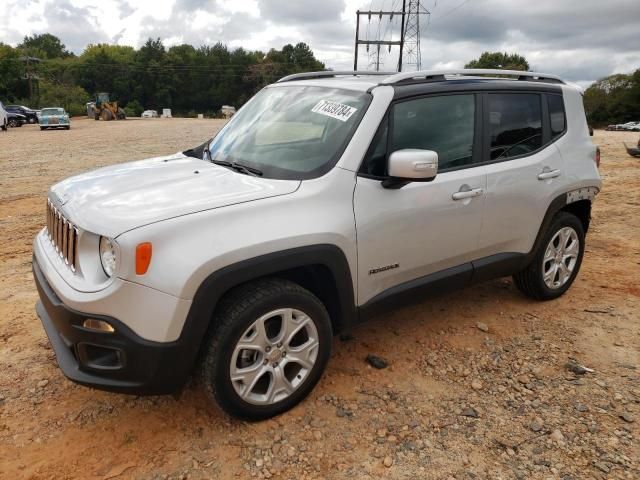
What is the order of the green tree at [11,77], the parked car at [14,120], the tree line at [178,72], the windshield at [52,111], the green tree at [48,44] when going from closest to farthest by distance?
the windshield at [52,111]
the parked car at [14,120]
the green tree at [11,77]
the tree line at [178,72]
the green tree at [48,44]

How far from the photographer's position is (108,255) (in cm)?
238

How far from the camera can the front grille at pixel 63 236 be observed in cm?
263

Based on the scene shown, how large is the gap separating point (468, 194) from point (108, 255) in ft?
7.30

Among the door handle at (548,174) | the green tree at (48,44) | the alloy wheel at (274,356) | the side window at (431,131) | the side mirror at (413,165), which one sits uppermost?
the green tree at (48,44)

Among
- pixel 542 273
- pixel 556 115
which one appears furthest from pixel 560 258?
pixel 556 115

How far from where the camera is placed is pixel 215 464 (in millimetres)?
2527

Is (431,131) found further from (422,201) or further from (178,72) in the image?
(178,72)

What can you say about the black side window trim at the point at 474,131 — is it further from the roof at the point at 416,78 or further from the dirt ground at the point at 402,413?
the dirt ground at the point at 402,413

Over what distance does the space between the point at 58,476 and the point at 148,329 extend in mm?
875

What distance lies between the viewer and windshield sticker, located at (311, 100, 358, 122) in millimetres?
3137

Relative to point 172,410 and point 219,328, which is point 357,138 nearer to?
point 219,328

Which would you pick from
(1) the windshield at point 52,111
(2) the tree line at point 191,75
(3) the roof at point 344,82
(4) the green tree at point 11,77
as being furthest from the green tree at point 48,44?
(3) the roof at point 344,82

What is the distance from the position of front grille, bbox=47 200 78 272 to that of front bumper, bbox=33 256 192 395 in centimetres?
24

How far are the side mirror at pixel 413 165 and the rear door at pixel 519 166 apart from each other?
34.8 inches
